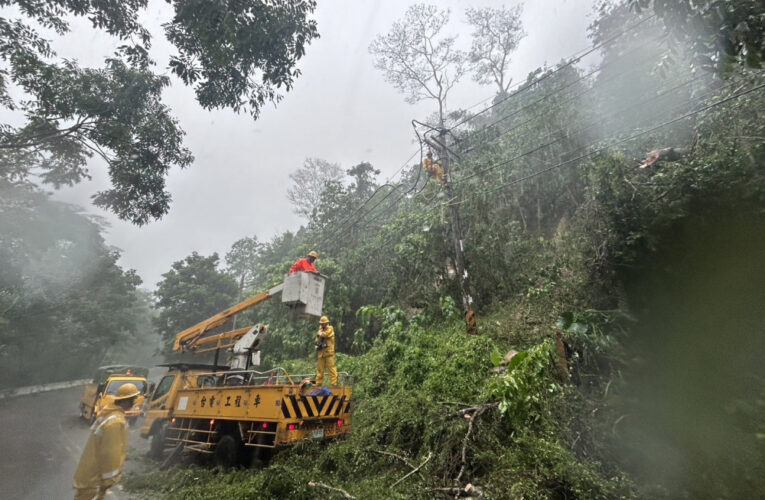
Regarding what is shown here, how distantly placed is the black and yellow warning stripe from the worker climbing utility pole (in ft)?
11.6

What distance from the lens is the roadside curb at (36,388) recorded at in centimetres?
1975

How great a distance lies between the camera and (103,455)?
353cm

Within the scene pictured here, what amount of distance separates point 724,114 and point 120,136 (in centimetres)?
1314

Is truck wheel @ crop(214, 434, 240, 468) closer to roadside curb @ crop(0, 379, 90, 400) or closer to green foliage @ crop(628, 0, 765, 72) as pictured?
green foliage @ crop(628, 0, 765, 72)

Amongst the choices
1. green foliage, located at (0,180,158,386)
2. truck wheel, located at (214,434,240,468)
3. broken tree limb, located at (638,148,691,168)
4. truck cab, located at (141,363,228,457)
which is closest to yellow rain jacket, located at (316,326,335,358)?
truck wheel, located at (214,434,240,468)

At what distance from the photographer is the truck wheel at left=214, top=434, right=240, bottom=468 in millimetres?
6070

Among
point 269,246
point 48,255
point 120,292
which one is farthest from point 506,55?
point 120,292

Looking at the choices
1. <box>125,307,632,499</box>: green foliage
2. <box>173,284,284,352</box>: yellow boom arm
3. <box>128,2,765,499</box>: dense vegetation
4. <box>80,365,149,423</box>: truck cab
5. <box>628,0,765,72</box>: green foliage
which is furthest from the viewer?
<box>80,365,149,423</box>: truck cab

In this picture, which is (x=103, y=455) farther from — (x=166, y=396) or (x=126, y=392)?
(x=166, y=396)

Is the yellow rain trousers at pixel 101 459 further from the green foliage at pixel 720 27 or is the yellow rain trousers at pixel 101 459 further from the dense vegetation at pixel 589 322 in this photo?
the green foliage at pixel 720 27

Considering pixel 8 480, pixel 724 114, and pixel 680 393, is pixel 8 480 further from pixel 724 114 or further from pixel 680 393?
pixel 724 114

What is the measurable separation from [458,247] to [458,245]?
6 cm

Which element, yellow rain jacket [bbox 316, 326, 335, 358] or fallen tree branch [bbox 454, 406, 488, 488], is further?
yellow rain jacket [bbox 316, 326, 335, 358]

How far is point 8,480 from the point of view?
6.26 meters
